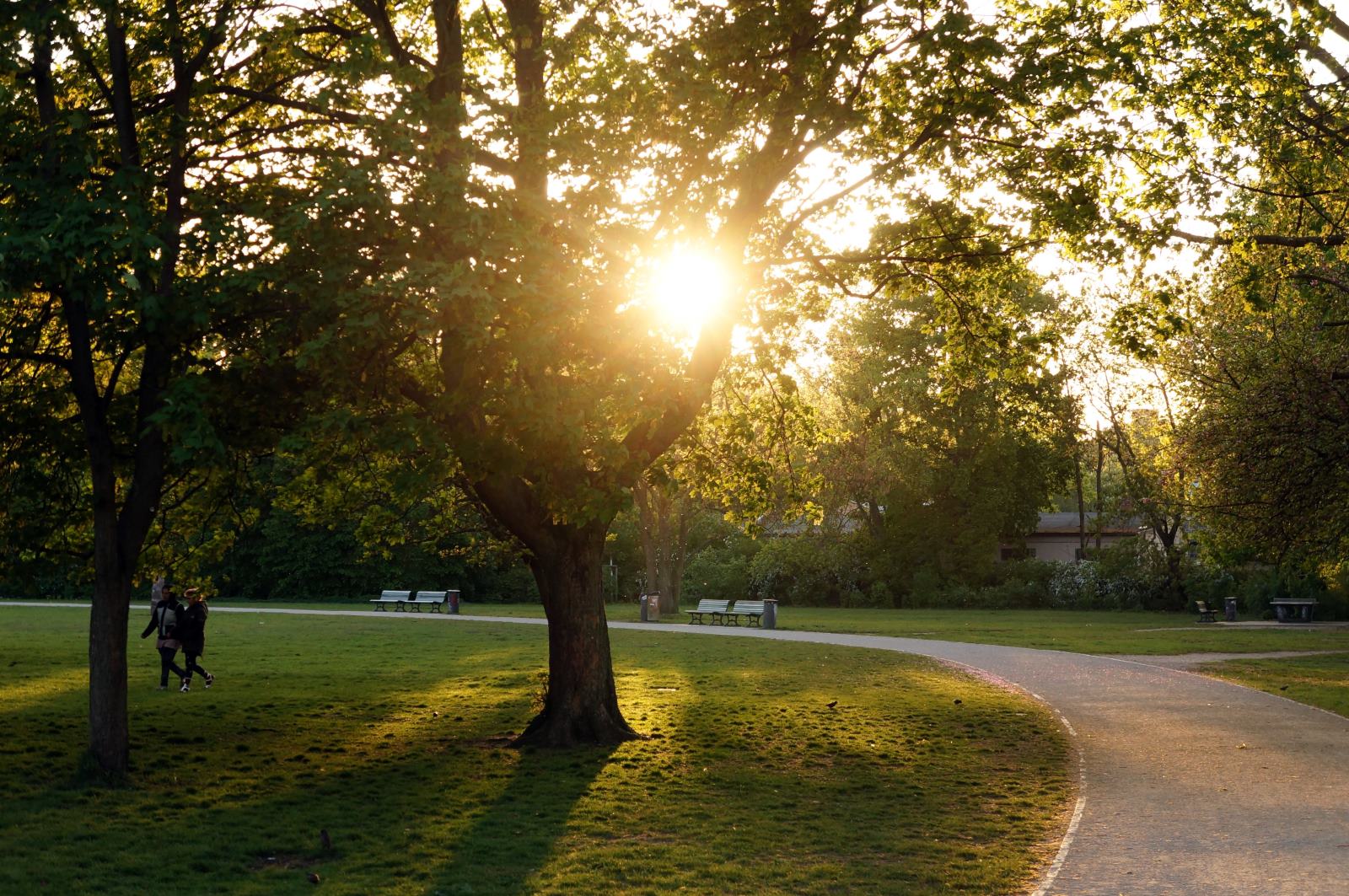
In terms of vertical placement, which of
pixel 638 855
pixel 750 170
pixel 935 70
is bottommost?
pixel 638 855

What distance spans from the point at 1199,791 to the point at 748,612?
93.1 feet

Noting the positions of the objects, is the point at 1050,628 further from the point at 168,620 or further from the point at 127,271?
the point at 127,271

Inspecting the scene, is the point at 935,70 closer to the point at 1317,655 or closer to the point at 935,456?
the point at 1317,655

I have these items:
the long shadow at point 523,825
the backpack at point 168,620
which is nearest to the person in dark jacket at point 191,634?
the backpack at point 168,620

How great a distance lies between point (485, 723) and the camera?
1731 cm

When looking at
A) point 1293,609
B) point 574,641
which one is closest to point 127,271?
point 574,641

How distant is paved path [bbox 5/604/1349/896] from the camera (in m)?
9.02

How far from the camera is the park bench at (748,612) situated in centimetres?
4050

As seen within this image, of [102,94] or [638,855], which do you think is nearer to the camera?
[638,855]

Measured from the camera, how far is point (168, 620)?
20.5 m

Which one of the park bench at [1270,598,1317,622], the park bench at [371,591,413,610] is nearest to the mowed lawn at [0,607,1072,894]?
the park bench at [1270,598,1317,622]

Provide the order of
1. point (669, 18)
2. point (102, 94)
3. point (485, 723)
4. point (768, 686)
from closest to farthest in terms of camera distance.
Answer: point (102, 94) < point (669, 18) < point (485, 723) < point (768, 686)

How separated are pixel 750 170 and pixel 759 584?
4320 cm

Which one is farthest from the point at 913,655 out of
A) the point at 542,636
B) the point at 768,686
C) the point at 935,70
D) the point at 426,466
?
the point at 426,466
